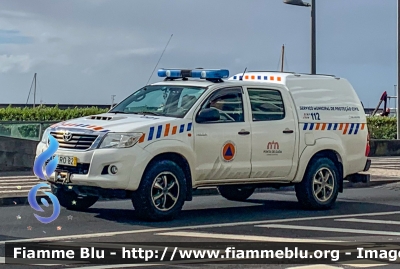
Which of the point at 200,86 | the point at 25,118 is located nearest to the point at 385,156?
the point at 25,118

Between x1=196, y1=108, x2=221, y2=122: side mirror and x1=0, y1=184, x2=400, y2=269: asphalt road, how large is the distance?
4.49 feet

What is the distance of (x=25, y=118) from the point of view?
2694 centimetres

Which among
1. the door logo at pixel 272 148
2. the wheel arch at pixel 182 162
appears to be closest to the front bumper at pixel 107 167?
the wheel arch at pixel 182 162

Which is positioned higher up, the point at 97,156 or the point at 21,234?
the point at 97,156

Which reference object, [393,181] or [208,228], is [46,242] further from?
[393,181]

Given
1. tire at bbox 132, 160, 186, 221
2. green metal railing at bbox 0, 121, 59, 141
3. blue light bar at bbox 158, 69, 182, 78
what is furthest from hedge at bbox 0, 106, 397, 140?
tire at bbox 132, 160, 186, 221

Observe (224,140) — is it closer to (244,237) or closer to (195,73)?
(195,73)

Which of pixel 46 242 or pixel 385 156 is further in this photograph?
pixel 385 156

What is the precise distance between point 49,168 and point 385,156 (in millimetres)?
18089

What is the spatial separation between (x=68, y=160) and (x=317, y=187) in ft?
13.5

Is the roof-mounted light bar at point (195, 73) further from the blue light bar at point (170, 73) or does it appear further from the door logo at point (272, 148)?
the door logo at point (272, 148)

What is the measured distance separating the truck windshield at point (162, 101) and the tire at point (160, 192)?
32.7 inches

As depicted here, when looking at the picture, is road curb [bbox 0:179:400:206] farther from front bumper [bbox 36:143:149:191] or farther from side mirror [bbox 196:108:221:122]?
side mirror [bbox 196:108:221:122]

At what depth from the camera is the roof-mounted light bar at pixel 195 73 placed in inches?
459
